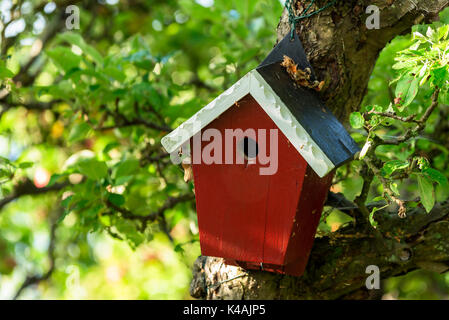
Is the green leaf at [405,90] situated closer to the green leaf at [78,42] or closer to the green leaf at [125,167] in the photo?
the green leaf at [125,167]

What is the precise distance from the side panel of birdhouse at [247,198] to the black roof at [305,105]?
0.25 feet

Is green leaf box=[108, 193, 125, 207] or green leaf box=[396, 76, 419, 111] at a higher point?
green leaf box=[396, 76, 419, 111]

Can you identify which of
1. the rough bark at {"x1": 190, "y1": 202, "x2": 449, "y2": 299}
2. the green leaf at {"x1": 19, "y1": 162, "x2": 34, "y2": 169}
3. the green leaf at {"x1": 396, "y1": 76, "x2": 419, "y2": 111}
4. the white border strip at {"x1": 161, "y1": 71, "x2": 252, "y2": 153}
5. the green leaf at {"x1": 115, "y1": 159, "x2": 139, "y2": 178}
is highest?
the green leaf at {"x1": 396, "y1": 76, "x2": 419, "y2": 111}

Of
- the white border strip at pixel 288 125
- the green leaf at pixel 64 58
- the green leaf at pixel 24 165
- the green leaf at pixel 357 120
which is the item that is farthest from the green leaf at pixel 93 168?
the green leaf at pixel 357 120

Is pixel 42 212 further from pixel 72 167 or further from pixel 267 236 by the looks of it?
pixel 267 236

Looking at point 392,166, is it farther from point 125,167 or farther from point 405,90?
point 125,167

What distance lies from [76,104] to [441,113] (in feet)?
5.55

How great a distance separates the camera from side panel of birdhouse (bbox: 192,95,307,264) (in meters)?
1.50

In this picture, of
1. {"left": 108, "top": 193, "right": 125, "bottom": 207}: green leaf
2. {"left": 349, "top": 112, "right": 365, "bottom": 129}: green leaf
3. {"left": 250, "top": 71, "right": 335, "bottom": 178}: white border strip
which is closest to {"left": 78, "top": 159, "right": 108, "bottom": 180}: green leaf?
{"left": 108, "top": 193, "right": 125, "bottom": 207}: green leaf

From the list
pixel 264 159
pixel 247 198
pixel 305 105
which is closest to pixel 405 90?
pixel 305 105

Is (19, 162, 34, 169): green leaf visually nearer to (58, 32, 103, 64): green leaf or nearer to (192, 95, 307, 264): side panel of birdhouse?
(58, 32, 103, 64): green leaf

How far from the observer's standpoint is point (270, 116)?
1452 mm

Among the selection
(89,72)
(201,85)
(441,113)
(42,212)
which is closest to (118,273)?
(42,212)

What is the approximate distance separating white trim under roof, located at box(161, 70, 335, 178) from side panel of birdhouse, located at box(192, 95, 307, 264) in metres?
0.04
